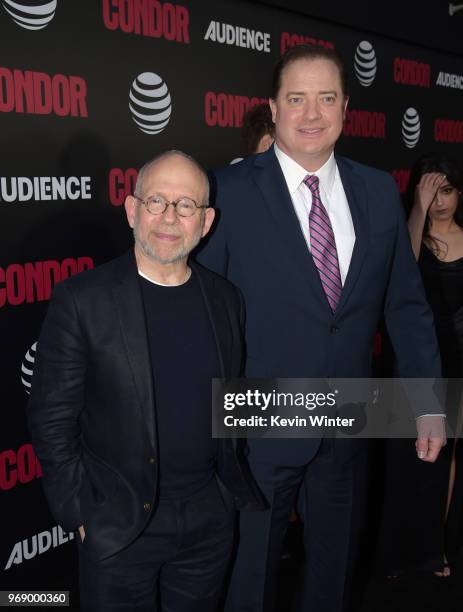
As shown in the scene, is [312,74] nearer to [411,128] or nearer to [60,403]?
[60,403]

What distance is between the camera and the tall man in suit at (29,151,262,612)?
62.6 inches

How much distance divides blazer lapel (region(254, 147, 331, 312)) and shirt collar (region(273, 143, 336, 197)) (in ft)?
0.09

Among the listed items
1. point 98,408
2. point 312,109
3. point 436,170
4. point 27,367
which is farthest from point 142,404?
point 436,170

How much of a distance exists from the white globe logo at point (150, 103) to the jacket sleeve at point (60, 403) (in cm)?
170

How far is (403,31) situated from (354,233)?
3408 mm

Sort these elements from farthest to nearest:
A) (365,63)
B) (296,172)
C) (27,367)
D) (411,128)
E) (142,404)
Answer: (411,128) < (365,63) < (27,367) < (296,172) < (142,404)

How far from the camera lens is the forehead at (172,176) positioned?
1658 millimetres

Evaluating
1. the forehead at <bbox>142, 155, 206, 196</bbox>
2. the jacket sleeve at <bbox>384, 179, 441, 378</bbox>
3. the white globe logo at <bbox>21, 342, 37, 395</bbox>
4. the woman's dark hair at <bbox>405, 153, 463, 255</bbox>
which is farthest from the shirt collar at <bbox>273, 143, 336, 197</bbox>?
the woman's dark hair at <bbox>405, 153, 463, 255</bbox>

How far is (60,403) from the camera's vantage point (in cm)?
161

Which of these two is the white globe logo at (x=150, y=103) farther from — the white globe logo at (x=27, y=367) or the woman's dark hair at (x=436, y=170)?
the woman's dark hair at (x=436, y=170)

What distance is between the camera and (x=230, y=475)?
1809 millimetres

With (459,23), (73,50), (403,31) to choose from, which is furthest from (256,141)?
(459,23)

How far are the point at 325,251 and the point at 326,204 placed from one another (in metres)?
0.17

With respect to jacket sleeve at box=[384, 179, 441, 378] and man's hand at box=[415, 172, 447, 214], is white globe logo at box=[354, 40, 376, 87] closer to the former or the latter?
man's hand at box=[415, 172, 447, 214]
